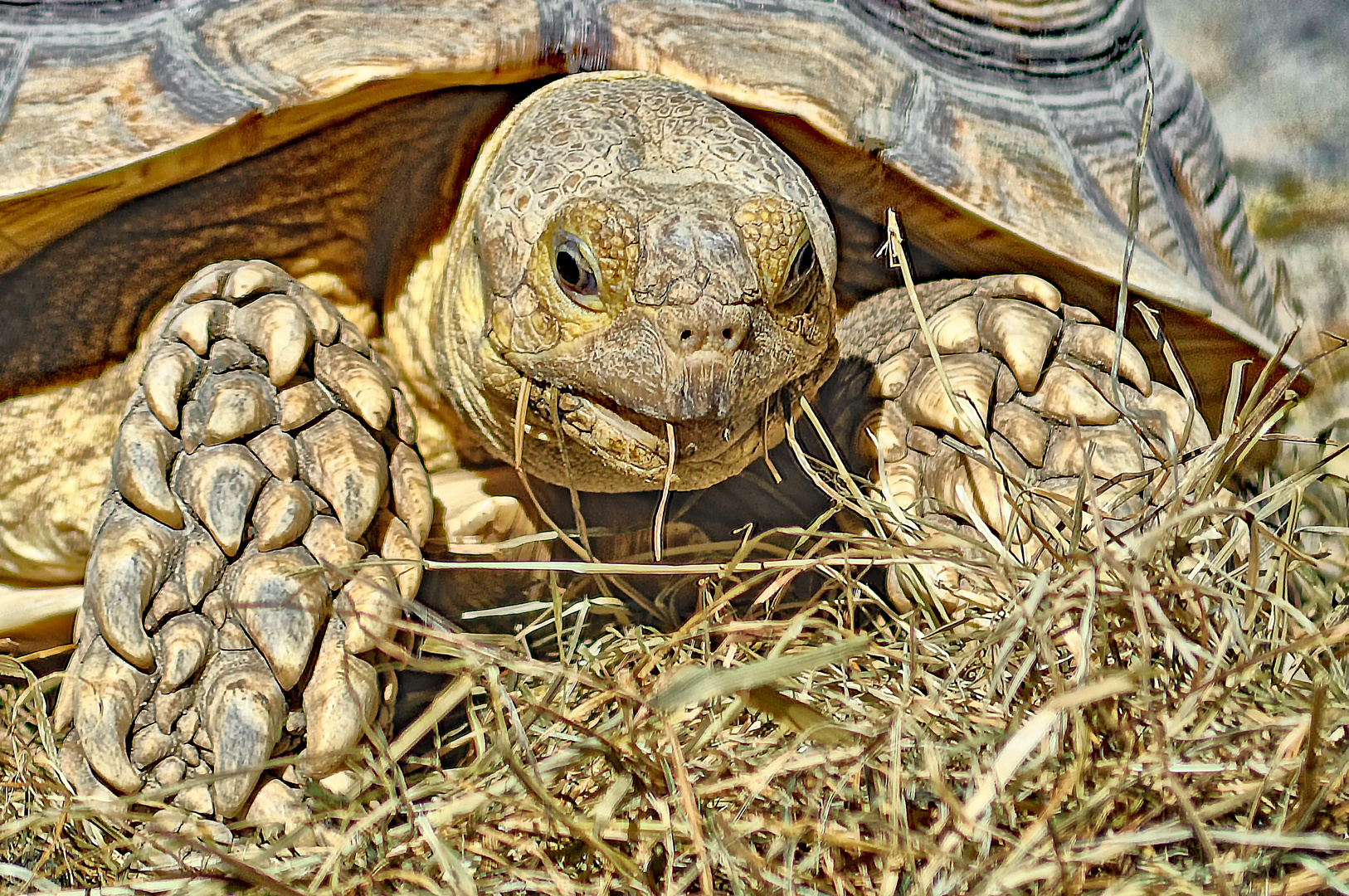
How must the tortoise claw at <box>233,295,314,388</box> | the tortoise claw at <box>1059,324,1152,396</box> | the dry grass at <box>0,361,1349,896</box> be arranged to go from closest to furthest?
the dry grass at <box>0,361,1349,896</box>
the tortoise claw at <box>233,295,314,388</box>
the tortoise claw at <box>1059,324,1152,396</box>

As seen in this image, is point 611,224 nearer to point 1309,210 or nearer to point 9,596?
point 9,596

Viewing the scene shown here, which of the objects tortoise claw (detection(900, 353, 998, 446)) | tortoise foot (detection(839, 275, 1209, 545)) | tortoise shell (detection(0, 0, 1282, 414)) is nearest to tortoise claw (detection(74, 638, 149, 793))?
tortoise shell (detection(0, 0, 1282, 414))

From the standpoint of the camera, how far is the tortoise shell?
1655mm

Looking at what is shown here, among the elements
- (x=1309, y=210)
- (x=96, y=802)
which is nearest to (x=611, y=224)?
(x=96, y=802)

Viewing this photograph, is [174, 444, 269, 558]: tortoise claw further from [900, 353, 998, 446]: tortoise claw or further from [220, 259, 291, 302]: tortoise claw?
[900, 353, 998, 446]: tortoise claw

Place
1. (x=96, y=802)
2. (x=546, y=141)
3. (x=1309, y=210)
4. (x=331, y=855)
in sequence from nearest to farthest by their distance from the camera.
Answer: (x=331, y=855) < (x=96, y=802) < (x=546, y=141) < (x=1309, y=210)

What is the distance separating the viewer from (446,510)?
1795 millimetres

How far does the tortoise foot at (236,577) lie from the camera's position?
4.46 ft

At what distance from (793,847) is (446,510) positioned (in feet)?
3.25

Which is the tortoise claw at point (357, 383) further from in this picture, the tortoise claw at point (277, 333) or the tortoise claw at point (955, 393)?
the tortoise claw at point (955, 393)

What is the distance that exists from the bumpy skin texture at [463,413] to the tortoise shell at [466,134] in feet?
0.46

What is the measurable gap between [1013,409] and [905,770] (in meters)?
0.97

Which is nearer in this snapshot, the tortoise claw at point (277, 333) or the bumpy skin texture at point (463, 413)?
the bumpy skin texture at point (463, 413)

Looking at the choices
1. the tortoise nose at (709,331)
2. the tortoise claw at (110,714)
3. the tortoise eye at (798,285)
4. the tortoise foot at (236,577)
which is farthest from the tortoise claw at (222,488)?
the tortoise eye at (798,285)
